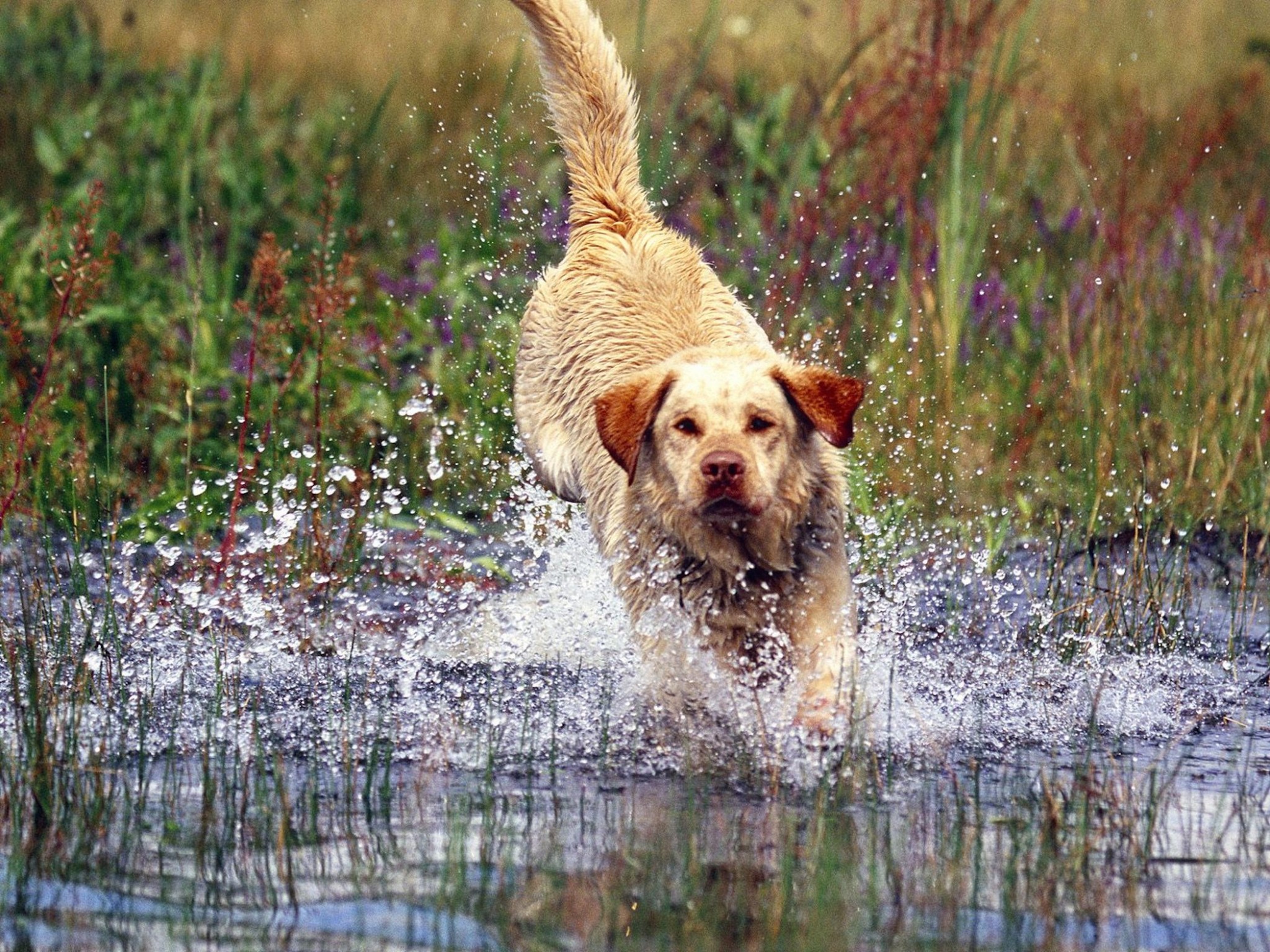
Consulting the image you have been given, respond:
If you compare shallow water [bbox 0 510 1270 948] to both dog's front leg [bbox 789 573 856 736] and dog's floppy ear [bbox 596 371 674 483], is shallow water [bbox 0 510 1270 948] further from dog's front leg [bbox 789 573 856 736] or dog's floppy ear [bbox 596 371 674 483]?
dog's floppy ear [bbox 596 371 674 483]

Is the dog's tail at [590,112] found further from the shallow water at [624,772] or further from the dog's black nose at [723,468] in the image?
the dog's black nose at [723,468]

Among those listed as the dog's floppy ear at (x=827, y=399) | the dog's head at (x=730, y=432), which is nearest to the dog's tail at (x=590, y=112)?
the dog's head at (x=730, y=432)

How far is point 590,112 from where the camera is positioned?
247 inches

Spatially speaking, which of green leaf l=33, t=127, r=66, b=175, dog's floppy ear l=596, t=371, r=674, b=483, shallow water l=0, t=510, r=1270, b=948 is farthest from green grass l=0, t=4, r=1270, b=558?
dog's floppy ear l=596, t=371, r=674, b=483

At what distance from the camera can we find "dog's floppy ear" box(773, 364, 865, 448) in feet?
15.7

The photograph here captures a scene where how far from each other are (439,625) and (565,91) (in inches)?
76.3

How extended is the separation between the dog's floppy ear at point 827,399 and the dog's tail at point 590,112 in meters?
1.75

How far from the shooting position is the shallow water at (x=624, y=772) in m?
3.30

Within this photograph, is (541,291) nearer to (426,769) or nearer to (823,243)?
(823,243)

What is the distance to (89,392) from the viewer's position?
7375 mm

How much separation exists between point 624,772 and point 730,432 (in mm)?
973

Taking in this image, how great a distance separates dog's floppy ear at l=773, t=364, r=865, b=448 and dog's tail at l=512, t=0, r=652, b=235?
1749 mm

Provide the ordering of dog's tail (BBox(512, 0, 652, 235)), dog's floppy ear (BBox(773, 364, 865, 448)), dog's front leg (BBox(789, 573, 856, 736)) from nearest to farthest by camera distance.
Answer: dog's front leg (BBox(789, 573, 856, 736))
dog's floppy ear (BBox(773, 364, 865, 448))
dog's tail (BBox(512, 0, 652, 235))

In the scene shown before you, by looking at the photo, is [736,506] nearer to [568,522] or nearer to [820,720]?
[820,720]
